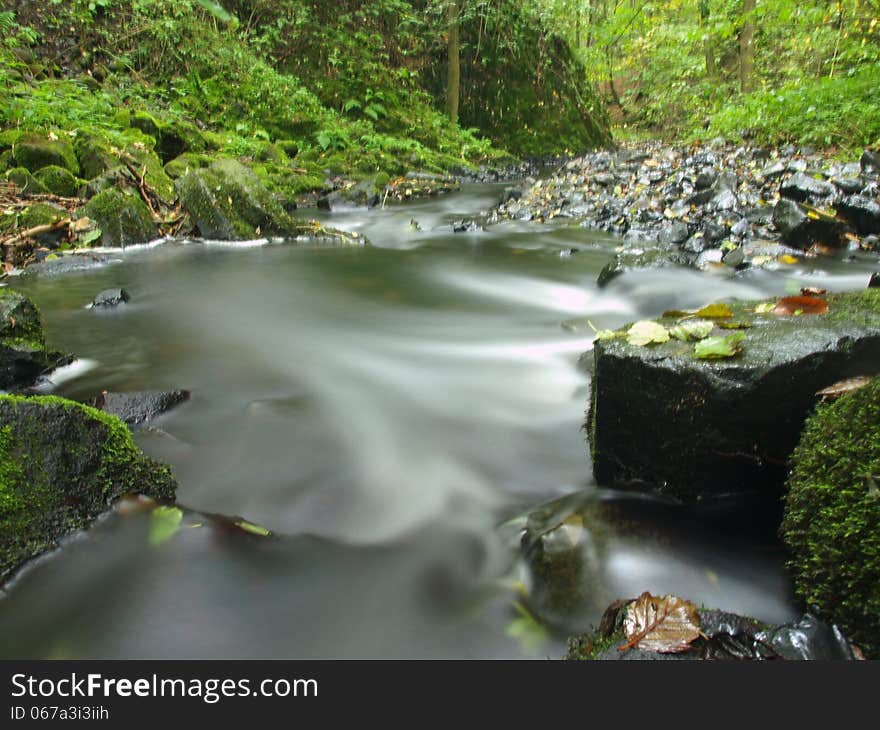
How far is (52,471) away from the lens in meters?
2.14

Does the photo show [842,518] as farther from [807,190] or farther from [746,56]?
[746,56]

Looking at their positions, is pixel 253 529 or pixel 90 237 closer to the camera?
pixel 253 529

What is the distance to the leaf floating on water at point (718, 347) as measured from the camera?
2.26 m

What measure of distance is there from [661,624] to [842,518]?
59cm

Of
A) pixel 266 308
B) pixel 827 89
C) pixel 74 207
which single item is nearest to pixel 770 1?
pixel 827 89

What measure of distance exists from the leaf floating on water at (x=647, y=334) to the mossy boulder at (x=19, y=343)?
3.43 m

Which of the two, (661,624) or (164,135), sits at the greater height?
(164,135)

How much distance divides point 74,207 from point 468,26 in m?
15.7

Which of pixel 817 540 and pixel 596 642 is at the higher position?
pixel 817 540

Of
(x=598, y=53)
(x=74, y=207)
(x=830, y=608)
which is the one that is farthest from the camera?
(x=598, y=53)

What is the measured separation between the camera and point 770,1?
11820 mm

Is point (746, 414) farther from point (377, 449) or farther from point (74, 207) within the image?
point (74, 207)

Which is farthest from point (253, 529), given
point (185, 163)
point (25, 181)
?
point (185, 163)

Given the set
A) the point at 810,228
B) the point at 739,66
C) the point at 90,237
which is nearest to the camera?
the point at 810,228
